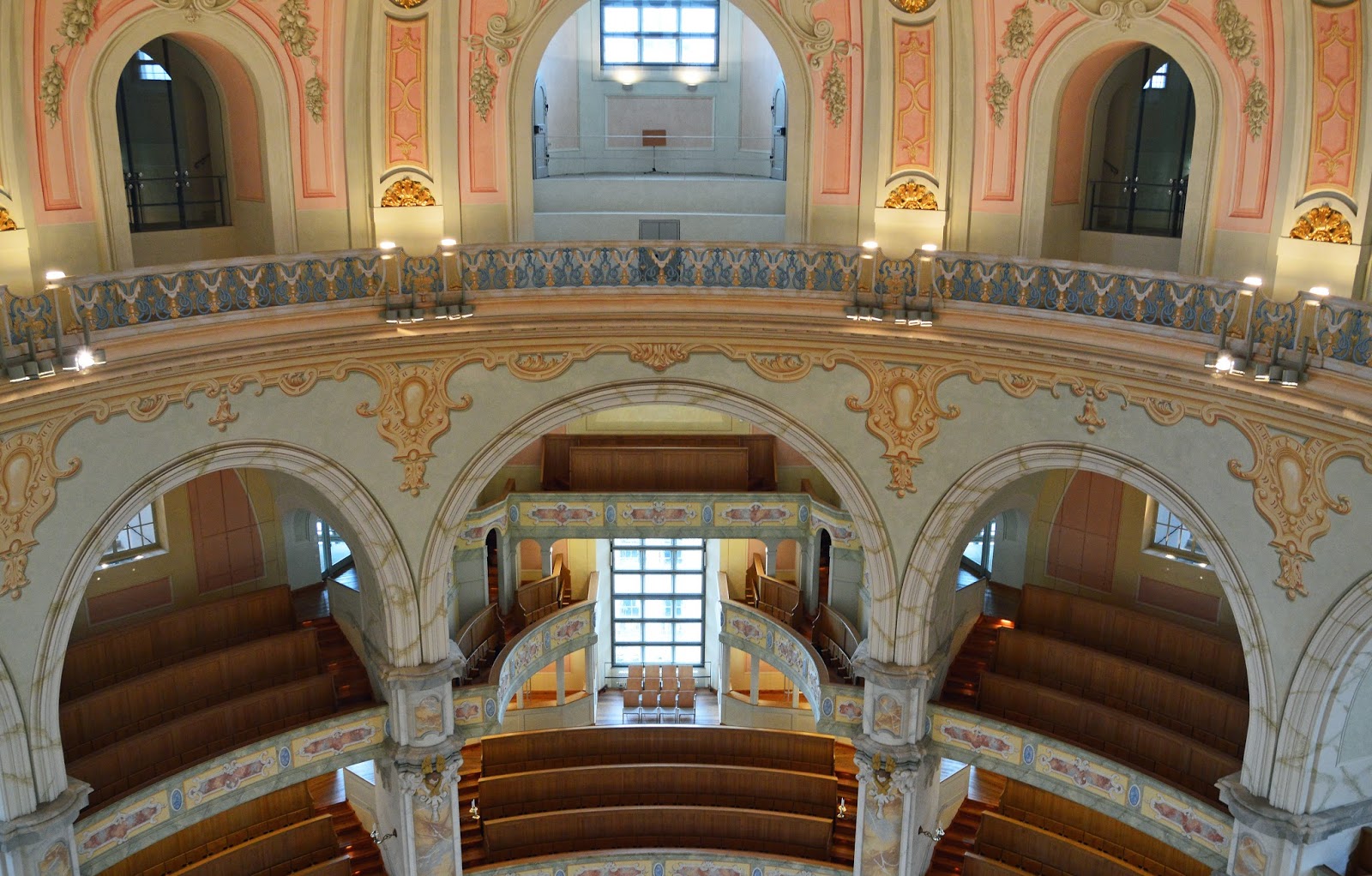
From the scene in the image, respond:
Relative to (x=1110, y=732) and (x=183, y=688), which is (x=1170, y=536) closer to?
(x=1110, y=732)

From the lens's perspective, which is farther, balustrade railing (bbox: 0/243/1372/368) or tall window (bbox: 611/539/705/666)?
tall window (bbox: 611/539/705/666)

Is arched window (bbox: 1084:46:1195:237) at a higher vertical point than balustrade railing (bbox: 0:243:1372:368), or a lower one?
higher

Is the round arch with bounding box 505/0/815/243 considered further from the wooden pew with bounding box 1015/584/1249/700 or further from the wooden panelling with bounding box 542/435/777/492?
the wooden pew with bounding box 1015/584/1249/700

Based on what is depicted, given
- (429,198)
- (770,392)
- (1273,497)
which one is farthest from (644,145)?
(1273,497)

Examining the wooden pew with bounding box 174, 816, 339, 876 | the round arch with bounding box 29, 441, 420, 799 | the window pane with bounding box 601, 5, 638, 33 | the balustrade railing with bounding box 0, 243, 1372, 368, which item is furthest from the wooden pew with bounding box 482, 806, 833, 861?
the window pane with bounding box 601, 5, 638, 33

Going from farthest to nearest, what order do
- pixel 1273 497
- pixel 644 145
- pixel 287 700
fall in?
1. pixel 644 145
2. pixel 287 700
3. pixel 1273 497

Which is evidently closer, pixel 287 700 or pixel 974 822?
pixel 287 700

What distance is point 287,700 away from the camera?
1383 centimetres

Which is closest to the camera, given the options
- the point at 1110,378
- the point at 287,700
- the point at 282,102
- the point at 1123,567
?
the point at 1110,378

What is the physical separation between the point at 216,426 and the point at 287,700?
13.3 ft

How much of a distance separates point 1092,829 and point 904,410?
6.78 metres

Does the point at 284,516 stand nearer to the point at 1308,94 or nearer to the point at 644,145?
the point at 644,145

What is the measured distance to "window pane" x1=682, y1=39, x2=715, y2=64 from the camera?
17.9m

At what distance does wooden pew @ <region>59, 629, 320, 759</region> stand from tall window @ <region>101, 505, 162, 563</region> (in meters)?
1.84
